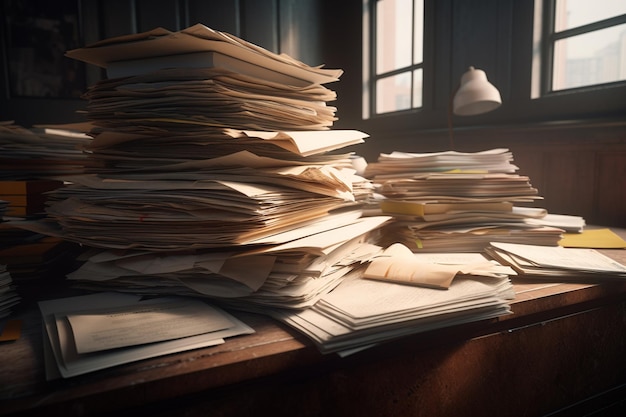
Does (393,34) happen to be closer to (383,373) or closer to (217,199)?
(217,199)

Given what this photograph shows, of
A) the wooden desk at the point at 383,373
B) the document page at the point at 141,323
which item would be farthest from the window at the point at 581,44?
the document page at the point at 141,323

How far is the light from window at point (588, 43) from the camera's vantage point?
1.91 meters

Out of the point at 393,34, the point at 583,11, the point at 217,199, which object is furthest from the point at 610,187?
the point at 393,34

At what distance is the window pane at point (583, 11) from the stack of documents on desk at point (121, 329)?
2.14 meters

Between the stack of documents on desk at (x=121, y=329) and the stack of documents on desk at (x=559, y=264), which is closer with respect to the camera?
the stack of documents on desk at (x=121, y=329)

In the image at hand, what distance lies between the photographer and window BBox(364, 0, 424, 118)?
10.5 feet

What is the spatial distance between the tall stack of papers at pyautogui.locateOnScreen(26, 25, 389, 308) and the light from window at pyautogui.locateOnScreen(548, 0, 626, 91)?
1698 mm

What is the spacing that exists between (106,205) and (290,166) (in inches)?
12.6

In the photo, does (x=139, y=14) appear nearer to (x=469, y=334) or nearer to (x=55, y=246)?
(x=55, y=246)

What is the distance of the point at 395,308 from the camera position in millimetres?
628

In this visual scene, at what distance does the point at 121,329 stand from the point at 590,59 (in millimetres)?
2217

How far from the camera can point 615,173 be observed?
5.49ft

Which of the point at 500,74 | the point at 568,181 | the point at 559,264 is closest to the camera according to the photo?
the point at 559,264

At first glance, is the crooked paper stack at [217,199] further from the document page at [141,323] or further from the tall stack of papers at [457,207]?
the tall stack of papers at [457,207]
